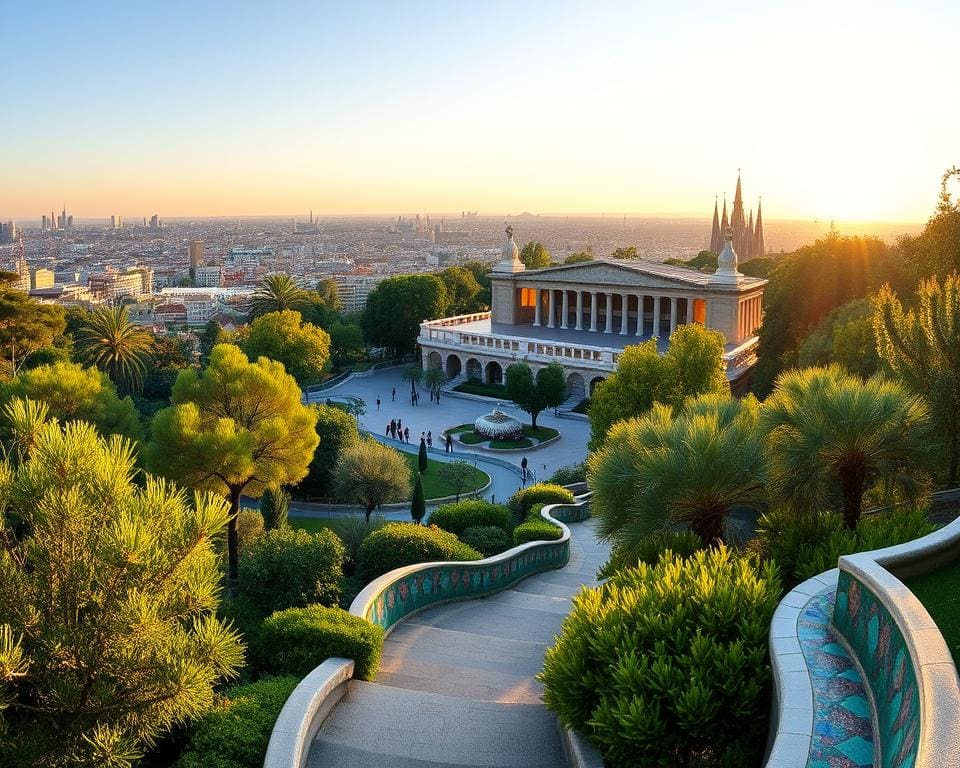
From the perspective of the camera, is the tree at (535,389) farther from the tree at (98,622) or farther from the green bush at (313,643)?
the tree at (98,622)

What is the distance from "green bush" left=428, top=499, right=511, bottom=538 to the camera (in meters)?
21.3

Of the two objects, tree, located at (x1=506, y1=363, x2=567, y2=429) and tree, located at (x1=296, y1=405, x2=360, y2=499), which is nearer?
tree, located at (x1=296, y1=405, x2=360, y2=499)

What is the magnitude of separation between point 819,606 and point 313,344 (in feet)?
134

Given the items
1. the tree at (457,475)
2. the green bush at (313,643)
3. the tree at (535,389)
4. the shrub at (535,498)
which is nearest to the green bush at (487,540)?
the shrub at (535,498)

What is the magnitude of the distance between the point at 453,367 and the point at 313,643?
149 feet

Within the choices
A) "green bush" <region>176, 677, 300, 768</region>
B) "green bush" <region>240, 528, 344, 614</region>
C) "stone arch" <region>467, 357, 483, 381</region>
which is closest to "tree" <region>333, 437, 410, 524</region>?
"green bush" <region>240, 528, 344, 614</region>

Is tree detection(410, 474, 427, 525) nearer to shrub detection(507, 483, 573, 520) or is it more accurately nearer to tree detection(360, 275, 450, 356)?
shrub detection(507, 483, 573, 520)

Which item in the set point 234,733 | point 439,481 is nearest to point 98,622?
point 234,733

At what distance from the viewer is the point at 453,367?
5547 cm

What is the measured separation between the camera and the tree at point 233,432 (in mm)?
17750

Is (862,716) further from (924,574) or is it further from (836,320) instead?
(836,320)

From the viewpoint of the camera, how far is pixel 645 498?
1198 cm

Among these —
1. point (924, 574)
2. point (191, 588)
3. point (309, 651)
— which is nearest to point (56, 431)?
point (191, 588)

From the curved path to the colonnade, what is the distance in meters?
41.2
